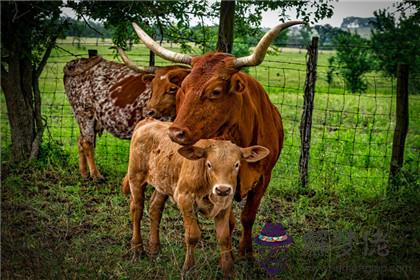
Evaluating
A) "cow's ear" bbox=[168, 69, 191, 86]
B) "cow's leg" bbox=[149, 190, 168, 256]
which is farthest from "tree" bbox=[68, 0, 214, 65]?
"cow's leg" bbox=[149, 190, 168, 256]

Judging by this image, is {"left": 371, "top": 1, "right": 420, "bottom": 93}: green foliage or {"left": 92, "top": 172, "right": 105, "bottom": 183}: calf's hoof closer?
{"left": 92, "top": 172, "right": 105, "bottom": 183}: calf's hoof

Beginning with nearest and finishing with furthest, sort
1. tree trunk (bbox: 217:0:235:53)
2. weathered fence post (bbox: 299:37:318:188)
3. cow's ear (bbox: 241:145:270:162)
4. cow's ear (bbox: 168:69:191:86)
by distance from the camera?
cow's ear (bbox: 241:145:270:162)
cow's ear (bbox: 168:69:191:86)
tree trunk (bbox: 217:0:235:53)
weathered fence post (bbox: 299:37:318:188)

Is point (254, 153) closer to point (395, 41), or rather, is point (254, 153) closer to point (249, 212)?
point (249, 212)

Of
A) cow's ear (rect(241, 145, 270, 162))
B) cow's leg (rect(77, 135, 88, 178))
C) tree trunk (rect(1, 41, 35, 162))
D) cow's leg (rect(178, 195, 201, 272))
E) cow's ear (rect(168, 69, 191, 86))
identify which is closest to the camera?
cow's ear (rect(241, 145, 270, 162))

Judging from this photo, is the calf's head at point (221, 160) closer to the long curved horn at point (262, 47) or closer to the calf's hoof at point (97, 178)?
the long curved horn at point (262, 47)

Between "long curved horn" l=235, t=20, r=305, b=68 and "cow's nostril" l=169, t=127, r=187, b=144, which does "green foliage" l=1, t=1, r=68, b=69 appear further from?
"cow's nostril" l=169, t=127, r=187, b=144

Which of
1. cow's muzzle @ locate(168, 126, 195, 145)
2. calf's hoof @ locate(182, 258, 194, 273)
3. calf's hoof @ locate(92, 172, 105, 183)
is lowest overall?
calf's hoof @ locate(92, 172, 105, 183)

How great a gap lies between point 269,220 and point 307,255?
1364 mm

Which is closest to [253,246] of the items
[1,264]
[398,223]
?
[398,223]

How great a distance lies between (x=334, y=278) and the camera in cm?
487

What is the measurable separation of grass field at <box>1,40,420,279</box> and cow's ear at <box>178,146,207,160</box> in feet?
2.43

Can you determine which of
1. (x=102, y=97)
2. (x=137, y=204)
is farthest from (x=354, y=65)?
(x=137, y=204)

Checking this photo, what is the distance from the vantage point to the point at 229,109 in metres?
4.47

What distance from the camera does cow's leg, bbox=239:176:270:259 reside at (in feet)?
16.8
